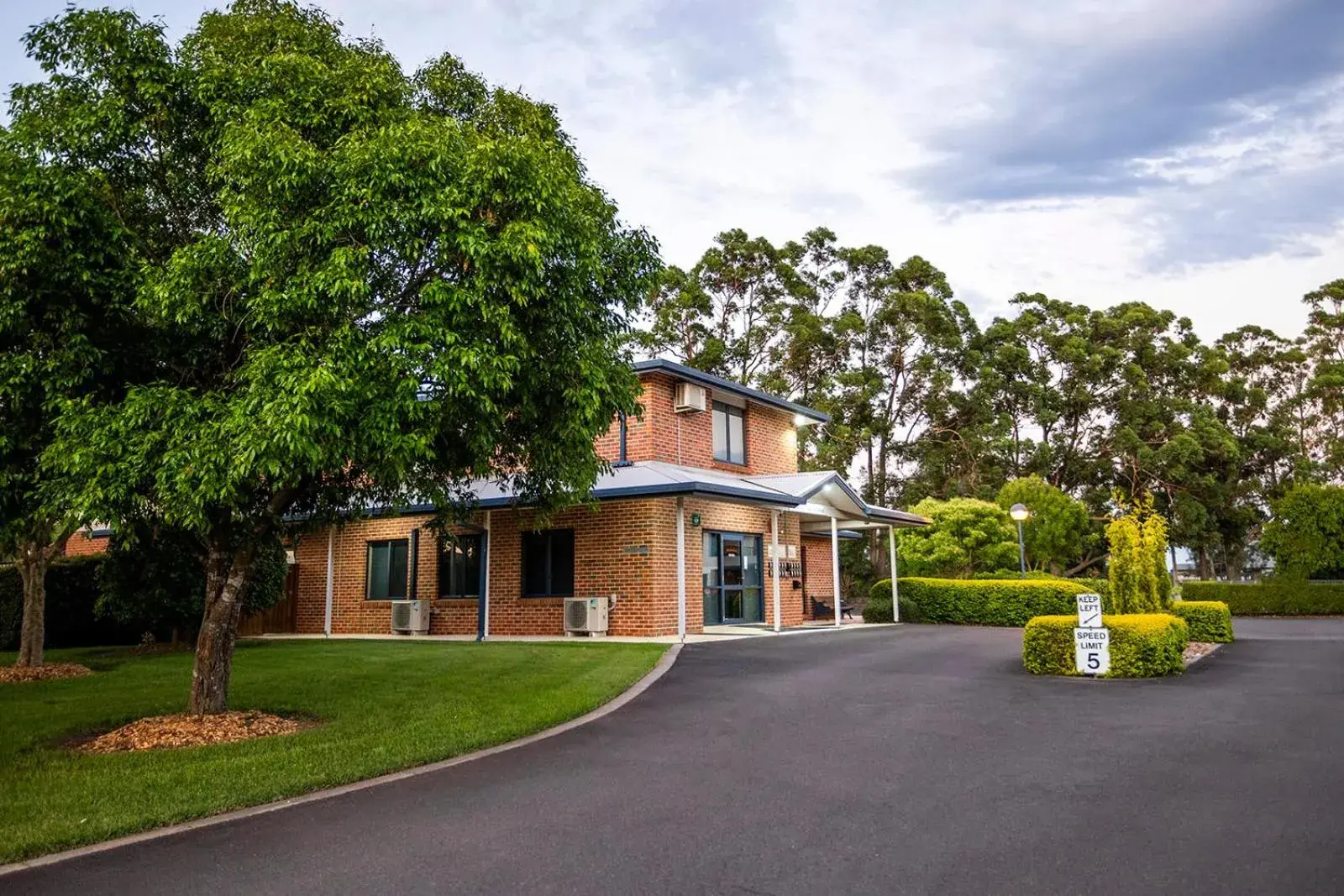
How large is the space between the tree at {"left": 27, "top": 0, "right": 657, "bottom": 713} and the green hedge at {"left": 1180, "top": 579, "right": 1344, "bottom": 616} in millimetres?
30369

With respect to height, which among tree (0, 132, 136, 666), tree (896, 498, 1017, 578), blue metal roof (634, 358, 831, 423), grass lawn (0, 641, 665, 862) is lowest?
grass lawn (0, 641, 665, 862)

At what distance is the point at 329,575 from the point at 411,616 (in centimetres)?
305

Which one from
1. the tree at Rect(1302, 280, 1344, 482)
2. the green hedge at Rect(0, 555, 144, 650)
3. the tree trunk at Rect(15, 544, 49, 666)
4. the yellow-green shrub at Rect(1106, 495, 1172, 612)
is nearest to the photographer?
the tree trunk at Rect(15, 544, 49, 666)

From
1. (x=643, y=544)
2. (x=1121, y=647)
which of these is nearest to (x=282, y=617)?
(x=643, y=544)

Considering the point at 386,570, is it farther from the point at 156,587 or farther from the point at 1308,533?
the point at 1308,533

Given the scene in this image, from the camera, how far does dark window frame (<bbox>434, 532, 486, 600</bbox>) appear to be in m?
19.2

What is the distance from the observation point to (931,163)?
61.5ft

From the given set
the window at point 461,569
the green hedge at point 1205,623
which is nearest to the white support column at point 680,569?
the window at point 461,569

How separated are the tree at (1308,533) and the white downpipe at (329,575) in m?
31.8

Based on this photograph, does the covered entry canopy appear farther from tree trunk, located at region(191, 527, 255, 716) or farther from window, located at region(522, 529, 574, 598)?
tree trunk, located at region(191, 527, 255, 716)

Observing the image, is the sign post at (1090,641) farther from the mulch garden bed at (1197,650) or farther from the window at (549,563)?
the window at (549,563)

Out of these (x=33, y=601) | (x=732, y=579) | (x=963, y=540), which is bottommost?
(x=33, y=601)

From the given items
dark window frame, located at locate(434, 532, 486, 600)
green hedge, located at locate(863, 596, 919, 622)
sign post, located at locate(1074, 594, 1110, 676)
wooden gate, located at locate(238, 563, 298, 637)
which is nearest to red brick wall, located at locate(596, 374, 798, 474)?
dark window frame, located at locate(434, 532, 486, 600)

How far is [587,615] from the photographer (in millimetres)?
17078
